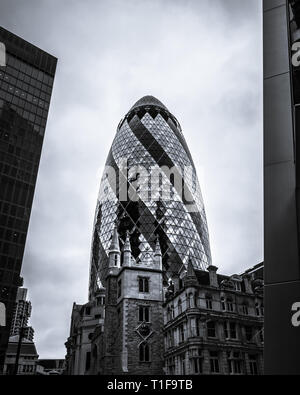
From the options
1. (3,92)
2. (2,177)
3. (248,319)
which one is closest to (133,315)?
(248,319)

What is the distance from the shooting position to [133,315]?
3266 cm

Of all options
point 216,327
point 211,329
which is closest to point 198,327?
point 211,329

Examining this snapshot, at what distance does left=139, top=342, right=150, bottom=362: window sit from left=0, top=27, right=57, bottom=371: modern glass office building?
12931 mm

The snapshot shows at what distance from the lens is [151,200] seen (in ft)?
187

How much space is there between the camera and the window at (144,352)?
3136cm

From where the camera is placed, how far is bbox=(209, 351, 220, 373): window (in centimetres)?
2425

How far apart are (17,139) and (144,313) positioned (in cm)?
2274

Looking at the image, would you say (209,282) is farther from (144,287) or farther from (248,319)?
(144,287)

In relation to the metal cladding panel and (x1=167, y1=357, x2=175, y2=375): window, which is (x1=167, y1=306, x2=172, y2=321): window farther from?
the metal cladding panel

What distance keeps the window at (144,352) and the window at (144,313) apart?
76.6 inches

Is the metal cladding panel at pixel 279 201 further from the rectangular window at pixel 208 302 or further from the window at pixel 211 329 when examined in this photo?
the rectangular window at pixel 208 302

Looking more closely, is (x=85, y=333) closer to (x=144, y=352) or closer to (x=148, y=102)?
(x=144, y=352)
